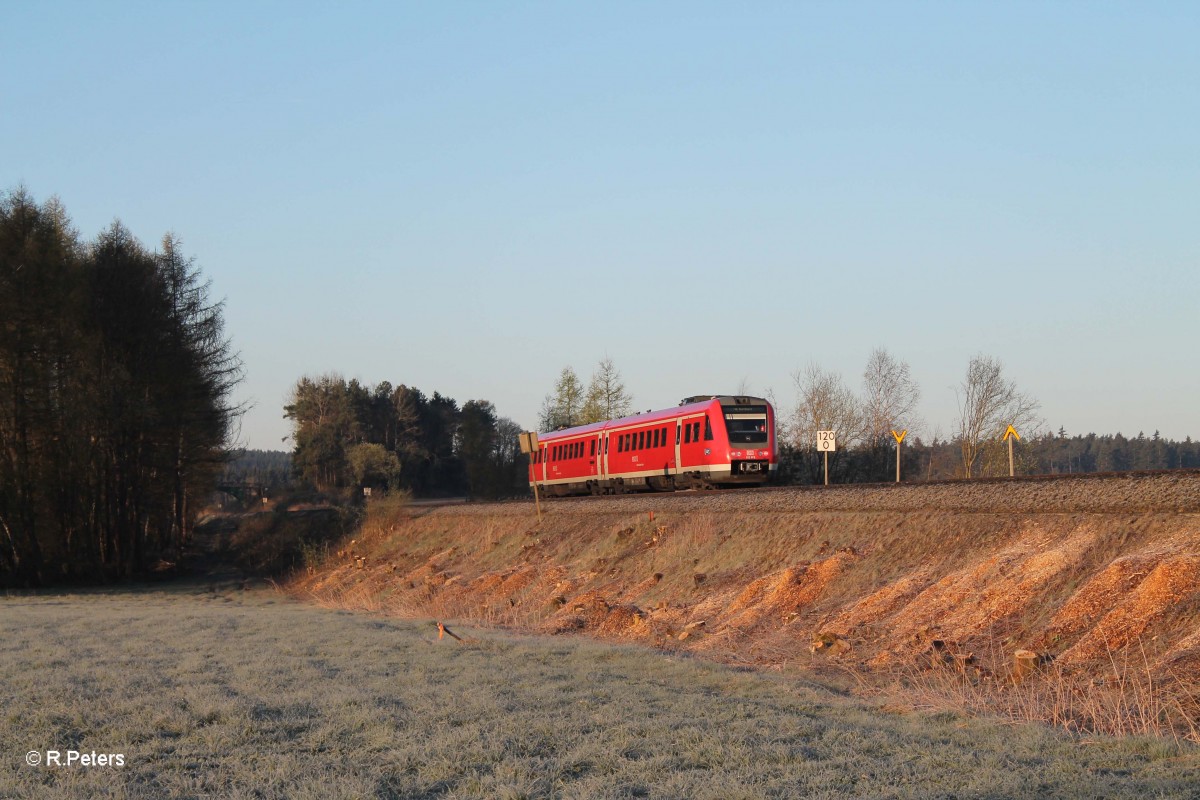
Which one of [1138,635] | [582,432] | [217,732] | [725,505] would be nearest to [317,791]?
[217,732]

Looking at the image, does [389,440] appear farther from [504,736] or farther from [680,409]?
[504,736]

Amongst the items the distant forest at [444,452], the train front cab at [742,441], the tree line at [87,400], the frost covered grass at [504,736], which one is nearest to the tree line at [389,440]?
the distant forest at [444,452]

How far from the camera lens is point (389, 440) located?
10262cm

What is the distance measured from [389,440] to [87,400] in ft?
221

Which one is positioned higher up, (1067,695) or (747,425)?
(747,425)

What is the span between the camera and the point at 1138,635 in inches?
426

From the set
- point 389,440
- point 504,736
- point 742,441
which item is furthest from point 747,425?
point 389,440

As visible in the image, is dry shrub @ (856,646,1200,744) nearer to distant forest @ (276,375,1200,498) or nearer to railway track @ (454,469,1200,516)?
railway track @ (454,469,1200,516)

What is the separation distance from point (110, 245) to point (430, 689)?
3406 cm

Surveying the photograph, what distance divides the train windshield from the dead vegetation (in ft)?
12.4

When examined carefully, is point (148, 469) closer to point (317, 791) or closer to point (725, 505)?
point (725, 505)

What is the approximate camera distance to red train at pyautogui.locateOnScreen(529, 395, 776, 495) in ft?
97.1

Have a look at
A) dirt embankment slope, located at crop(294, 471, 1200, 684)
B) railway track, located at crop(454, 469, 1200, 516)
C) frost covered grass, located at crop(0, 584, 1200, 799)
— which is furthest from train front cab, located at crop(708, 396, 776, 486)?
frost covered grass, located at crop(0, 584, 1200, 799)

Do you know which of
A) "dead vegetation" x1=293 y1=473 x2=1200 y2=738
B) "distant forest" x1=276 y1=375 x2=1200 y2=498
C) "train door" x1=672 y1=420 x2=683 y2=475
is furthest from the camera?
"distant forest" x1=276 y1=375 x2=1200 y2=498
